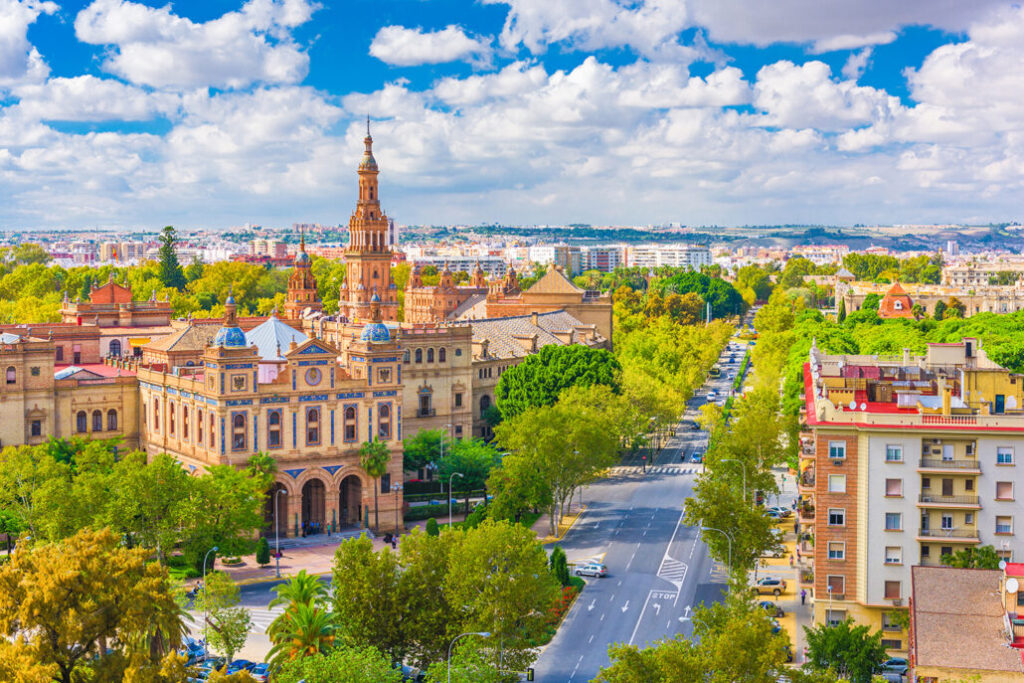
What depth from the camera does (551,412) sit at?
326 feet

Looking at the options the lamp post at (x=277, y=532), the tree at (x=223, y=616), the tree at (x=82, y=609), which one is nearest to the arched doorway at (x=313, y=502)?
the lamp post at (x=277, y=532)

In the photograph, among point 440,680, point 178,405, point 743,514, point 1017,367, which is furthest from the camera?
point 1017,367

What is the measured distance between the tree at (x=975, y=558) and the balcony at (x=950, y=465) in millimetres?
4103

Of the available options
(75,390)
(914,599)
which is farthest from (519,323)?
(914,599)

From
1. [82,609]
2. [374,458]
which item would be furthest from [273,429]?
[82,609]

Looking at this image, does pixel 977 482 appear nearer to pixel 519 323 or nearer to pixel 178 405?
pixel 178 405

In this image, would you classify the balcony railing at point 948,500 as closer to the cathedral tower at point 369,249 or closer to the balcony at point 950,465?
the balcony at point 950,465

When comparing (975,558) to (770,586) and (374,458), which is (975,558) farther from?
(374,458)

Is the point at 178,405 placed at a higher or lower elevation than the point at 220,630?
higher

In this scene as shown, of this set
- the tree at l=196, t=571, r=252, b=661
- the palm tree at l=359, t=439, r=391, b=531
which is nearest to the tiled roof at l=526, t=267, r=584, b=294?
the palm tree at l=359, t=439, r=391, b=531

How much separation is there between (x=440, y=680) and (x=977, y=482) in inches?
1221

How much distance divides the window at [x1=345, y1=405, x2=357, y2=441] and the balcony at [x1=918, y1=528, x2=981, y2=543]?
45701 mm

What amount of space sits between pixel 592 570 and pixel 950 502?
25.6 metres

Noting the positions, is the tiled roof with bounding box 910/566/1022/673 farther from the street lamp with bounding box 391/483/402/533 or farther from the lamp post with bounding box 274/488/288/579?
the street lamp with bounding box 391/483/402/533
